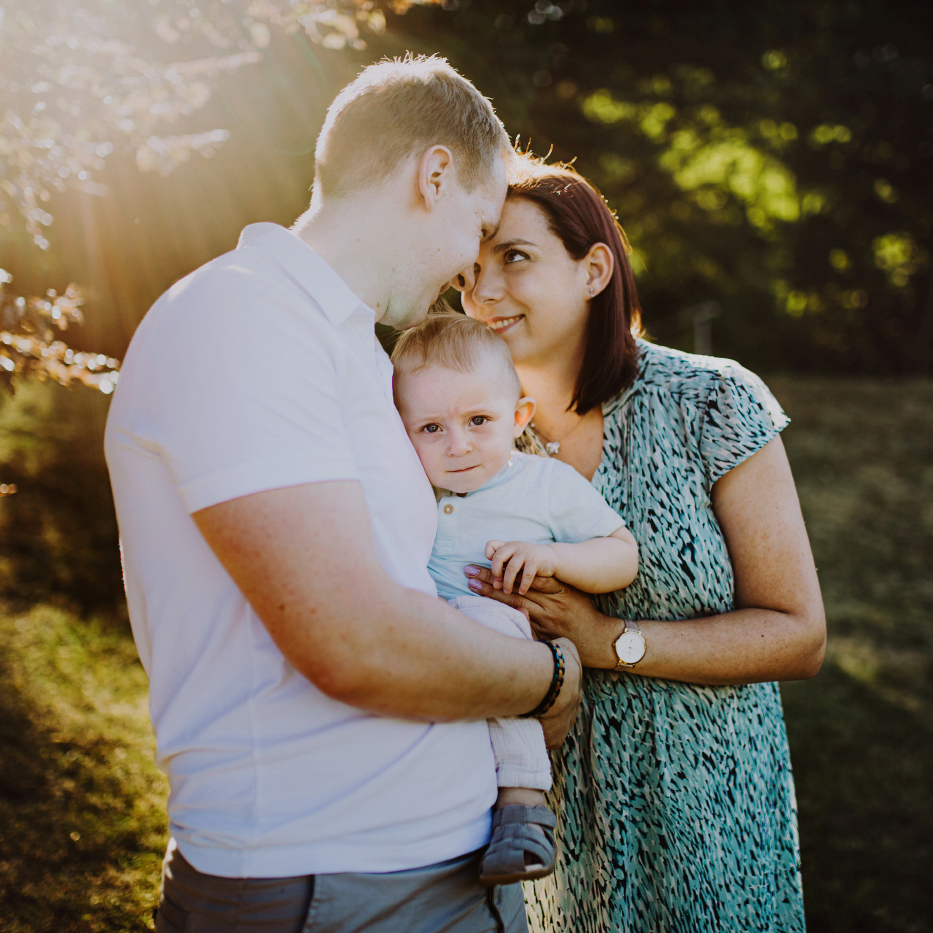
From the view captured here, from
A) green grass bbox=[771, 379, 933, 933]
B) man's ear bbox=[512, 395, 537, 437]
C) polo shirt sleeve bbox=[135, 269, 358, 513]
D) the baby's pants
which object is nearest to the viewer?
polo shirt sleeve bbox=[135, 269, 358, 513]

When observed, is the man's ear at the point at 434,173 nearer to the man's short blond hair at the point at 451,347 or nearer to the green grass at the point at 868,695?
the man's short blond hair at the point at 451,347

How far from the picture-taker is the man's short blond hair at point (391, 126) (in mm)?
1649

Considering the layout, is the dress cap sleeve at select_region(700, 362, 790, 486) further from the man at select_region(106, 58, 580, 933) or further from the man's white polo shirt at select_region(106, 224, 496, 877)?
the man's white polo shirt at select_region(106, 224, 496, 877)

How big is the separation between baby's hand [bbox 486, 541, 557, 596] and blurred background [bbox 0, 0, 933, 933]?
3.10 ft

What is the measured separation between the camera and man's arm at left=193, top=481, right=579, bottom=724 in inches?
44.7

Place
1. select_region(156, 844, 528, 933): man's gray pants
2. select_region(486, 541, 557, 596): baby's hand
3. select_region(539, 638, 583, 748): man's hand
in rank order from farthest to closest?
1. select_region(486, 541, 557, 596): baby's hand
2. select_region(539, 638, 583, 748): man's hand
3. select_region(156, 844, 528, 933): man's gray pants

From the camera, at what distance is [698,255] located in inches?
664

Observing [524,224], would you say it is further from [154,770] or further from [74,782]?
[74,782]

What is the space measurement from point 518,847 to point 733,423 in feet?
4.00

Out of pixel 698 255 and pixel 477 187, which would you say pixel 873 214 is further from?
pixel 477 187

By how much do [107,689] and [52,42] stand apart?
3.53 meters

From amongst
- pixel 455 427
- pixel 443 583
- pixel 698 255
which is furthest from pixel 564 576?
pixel 698 255

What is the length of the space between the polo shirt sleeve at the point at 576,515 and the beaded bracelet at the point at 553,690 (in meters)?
0.46

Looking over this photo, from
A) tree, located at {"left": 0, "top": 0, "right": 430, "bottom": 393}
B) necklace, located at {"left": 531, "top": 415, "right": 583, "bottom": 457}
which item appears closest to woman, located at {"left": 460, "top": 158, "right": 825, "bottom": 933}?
necklace, located at {"left": 531, "top": 415, "right": 583, "bottom": 457}
